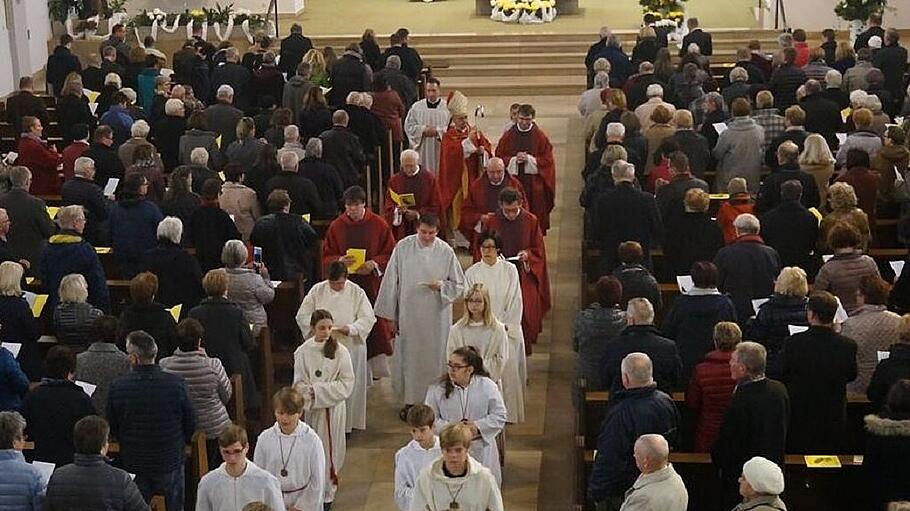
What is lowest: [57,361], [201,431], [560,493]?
[560,493]

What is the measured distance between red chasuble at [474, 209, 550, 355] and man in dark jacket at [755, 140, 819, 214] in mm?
2013

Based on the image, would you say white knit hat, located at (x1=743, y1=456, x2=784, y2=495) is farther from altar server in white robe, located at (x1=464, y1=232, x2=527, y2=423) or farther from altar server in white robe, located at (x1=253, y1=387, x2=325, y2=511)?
altar server in white robe, located at (x1=464, y1=232, x2=527, y2=423)

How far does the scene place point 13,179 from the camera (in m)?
13.8

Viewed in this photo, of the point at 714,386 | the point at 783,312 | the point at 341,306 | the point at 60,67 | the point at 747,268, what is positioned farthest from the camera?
the point at 60,67

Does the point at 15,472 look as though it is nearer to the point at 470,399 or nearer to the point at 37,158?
the point at 470,399

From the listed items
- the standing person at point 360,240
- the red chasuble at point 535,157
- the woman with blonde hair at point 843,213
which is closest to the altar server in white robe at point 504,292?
the standing person at point 360,240

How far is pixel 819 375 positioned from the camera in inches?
385

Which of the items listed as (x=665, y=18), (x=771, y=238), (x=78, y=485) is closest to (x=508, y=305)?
(x=771, y=238)

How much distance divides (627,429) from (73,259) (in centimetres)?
509

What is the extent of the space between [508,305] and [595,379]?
1.57m

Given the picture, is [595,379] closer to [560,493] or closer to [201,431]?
[560,493]

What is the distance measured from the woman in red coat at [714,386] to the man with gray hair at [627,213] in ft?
11.2

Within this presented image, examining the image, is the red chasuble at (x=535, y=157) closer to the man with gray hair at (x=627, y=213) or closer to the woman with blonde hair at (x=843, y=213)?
the man with gray hair at (x=627, y=213)

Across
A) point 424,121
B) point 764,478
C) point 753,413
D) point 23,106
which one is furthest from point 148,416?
point 23,106
